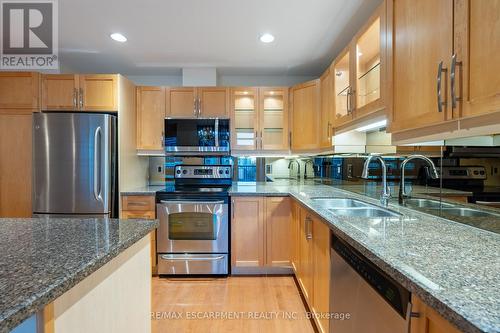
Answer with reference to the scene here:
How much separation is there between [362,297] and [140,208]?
7.51 ft

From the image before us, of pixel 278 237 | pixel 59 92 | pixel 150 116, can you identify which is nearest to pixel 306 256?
pixel 278 237

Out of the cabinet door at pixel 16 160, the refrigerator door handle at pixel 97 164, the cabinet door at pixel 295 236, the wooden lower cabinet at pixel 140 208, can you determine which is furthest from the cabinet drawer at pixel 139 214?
the cabinet door at pixel 295 236

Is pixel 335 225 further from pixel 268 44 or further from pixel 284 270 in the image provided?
pixel 268 44

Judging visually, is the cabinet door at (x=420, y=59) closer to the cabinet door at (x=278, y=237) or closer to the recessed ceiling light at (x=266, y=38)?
the recessed ceiling light at (x=266, y=38)

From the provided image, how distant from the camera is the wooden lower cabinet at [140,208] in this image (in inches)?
106

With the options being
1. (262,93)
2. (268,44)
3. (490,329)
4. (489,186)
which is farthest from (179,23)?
(490,329)

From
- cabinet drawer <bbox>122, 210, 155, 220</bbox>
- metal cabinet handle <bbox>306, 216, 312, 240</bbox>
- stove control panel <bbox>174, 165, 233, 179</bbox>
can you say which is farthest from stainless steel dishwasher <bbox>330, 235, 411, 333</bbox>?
stove control panel <bbox>174, 165, 233, 179</bbox>

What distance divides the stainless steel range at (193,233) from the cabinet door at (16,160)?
1.33 meters

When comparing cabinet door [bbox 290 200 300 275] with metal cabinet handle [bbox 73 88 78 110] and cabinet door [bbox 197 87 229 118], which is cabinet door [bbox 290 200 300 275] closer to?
cabinet door [bbox 197 87 229 118]

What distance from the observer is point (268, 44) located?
101 inches

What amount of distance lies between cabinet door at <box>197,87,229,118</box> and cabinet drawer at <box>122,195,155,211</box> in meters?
1.13

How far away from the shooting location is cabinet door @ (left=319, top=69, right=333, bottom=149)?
8.00 ft

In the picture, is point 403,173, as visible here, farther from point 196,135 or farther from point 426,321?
point 196,135

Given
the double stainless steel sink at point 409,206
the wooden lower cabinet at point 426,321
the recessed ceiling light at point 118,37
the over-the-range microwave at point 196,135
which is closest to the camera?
the wooden lower cabinet at point 426,321
